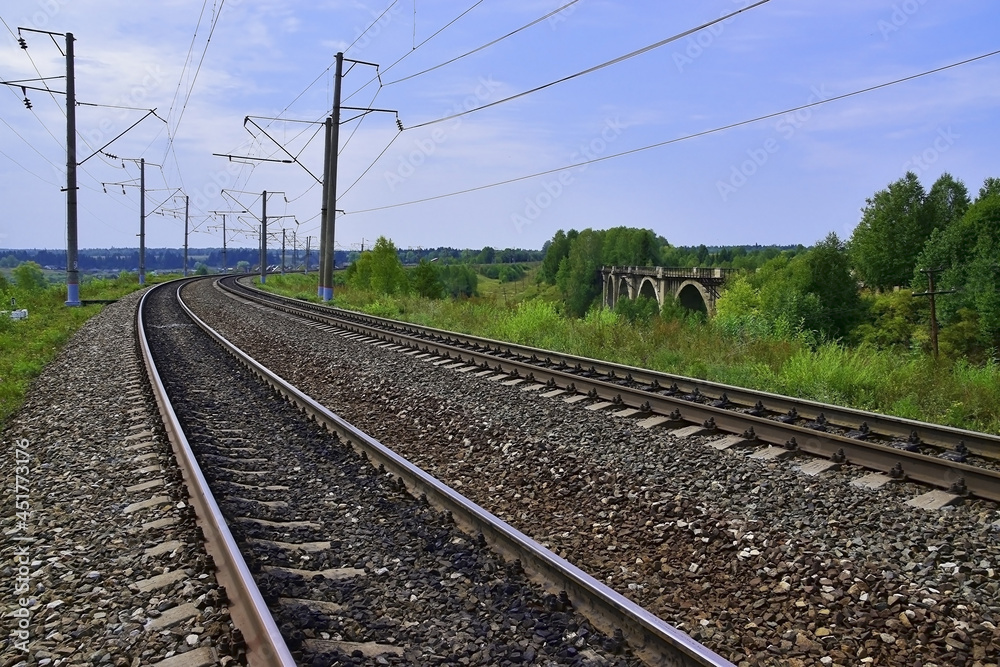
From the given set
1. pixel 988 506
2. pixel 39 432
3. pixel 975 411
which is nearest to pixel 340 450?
pixel 39 432

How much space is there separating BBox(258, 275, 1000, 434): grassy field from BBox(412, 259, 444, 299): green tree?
43044mm

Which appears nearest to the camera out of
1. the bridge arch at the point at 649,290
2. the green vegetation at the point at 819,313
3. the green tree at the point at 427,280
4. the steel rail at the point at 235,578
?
the steel rail at the point at 235,578

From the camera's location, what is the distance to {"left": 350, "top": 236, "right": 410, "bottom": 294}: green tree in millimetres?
58094

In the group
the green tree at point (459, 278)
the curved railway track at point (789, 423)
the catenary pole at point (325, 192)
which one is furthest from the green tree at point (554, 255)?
the curved railway track at point (789, 423)

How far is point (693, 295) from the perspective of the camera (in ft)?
291

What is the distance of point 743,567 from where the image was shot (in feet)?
14.3

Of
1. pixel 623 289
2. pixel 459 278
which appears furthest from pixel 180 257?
pixel 623 289

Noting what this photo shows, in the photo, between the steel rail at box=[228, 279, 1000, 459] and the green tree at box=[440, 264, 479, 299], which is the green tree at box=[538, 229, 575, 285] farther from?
the steel rail at box=[228, 279, 1000, 459]

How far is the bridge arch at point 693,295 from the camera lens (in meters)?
86.3

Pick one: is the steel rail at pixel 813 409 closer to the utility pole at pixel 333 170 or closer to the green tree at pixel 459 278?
the utility pole at pixel 333 170

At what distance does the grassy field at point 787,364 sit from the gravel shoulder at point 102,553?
7.06 meters

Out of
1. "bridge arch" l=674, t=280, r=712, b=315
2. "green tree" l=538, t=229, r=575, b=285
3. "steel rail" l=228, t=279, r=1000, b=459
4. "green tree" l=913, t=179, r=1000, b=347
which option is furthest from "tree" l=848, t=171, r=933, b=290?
"steel rail" l=228, t=279, r=1000, b=459

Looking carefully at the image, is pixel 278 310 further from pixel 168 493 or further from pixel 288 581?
pixel 288 581

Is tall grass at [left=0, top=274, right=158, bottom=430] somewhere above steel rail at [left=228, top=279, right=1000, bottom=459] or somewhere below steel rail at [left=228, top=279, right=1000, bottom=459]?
below
